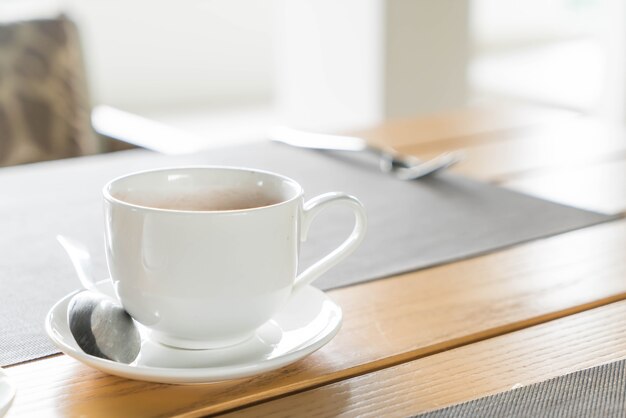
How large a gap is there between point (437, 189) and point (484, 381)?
45 cm

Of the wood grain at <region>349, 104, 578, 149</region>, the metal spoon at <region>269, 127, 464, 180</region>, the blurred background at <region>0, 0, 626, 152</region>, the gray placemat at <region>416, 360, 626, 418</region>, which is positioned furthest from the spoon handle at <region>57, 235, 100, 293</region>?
the blurred background at <region>0, 0, 626, 152</region>

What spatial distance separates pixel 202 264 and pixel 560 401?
0.21m

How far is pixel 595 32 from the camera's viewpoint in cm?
554

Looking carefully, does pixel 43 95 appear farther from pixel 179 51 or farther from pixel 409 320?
pixel 179 51

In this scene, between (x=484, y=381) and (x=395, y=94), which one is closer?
(x=484, y=381)

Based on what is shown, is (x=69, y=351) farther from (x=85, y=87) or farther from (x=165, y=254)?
(x=85, y=87)

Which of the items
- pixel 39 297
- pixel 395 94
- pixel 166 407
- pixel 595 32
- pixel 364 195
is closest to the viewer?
pixel 166 407

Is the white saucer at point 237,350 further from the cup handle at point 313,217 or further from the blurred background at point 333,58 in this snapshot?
the blurred background at point 333,58

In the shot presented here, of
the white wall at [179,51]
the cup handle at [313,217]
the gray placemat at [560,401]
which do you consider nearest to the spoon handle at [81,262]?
the cup handle at [313,217]

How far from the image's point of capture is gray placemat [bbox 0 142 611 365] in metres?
0.67

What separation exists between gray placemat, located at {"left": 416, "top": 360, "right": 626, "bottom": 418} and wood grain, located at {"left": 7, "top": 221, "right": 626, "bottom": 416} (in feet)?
0.26

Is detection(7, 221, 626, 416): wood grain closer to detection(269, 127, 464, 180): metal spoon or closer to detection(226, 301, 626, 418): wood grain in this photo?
detection(226, 301, 626, 418): wood grain

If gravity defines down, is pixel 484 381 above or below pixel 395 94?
above

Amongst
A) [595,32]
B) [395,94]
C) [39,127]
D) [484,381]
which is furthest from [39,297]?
[595,32]
